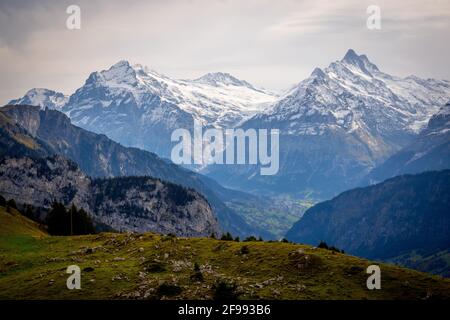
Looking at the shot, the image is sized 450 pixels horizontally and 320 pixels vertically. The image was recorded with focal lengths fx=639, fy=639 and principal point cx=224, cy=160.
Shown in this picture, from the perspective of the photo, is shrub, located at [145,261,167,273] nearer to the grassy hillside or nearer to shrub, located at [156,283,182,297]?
the grassy hillside

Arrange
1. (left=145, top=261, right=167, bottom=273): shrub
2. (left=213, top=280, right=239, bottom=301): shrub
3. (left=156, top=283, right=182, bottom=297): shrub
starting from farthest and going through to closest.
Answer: (left=145, top=261, right=167, bottom=273): shrub < (left=156, top=283, right=182, bottom=297): shrub < (left=213, top=280, right=239, bottom=301): shrub

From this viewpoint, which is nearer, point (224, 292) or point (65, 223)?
point (224, 292)

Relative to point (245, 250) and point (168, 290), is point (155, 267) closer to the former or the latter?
point (168, 290)

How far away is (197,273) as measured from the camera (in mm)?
78438

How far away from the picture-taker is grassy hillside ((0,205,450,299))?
7344 cm

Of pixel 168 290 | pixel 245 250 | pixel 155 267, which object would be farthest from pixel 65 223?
pixel 168 290

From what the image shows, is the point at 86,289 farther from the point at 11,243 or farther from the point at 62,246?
the point at 11,243

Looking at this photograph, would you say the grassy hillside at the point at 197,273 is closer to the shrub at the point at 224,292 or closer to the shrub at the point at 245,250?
the shrub at the point at 245,250

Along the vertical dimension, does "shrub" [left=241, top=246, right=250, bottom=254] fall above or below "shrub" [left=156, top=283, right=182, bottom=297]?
above

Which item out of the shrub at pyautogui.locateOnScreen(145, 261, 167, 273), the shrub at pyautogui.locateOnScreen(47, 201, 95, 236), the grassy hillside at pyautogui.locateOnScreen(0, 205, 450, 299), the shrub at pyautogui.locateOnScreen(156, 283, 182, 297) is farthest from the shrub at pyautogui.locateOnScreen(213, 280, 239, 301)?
the shrub at pyautogui.locateOnScreen(47, 201, 95, 236)

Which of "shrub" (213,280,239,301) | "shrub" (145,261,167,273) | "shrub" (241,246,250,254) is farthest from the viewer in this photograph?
"shrub" (241,246,250,254)

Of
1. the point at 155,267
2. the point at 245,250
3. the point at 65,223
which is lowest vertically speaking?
the point at 65,223
